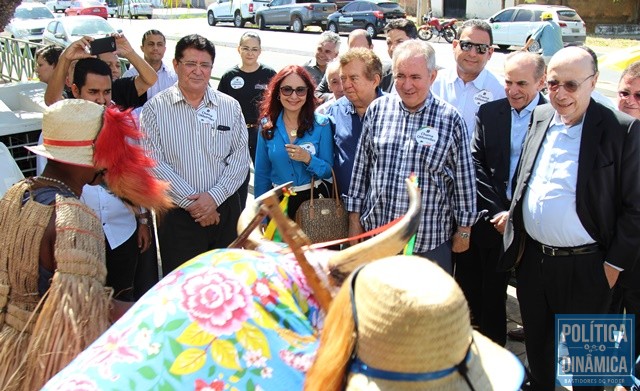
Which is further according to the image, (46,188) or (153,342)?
(46,188)

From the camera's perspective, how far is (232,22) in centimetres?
3500

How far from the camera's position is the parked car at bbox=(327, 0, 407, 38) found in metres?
25.2

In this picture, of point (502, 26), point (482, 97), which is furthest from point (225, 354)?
point (502, 26)

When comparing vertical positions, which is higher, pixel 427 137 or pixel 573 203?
pixel 427 137

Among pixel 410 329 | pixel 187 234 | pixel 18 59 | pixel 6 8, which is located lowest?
pixel 187 234

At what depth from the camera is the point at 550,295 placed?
3.36m

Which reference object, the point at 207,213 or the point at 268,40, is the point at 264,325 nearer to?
the point at 207,213

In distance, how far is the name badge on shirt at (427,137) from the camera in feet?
11.3

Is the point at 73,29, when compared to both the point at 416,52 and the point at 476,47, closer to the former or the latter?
the point at 476,47

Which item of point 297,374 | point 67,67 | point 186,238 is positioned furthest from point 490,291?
point 67,67

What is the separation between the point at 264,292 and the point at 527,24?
69.3 feet

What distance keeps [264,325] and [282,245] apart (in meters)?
0.39

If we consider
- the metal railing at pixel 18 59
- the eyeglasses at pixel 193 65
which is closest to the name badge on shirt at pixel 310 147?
the eyeglasses at pixel 193 65

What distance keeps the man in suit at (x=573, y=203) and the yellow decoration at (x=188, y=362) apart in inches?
90.7
